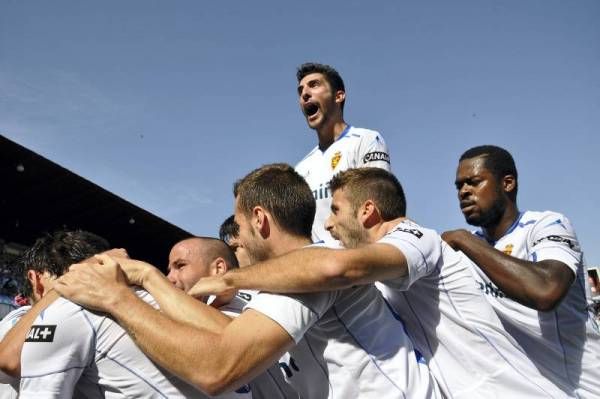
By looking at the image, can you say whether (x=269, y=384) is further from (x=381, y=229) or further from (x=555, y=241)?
(x=555, y=241)

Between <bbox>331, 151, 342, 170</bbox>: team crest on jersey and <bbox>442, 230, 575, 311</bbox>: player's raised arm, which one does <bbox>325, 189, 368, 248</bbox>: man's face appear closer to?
<bbox>442, 230, 575, 311</bbox>: player's raised arm

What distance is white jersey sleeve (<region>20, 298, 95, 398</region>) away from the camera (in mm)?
2129

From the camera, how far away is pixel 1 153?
12.1 metres

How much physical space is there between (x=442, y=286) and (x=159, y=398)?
1290mm

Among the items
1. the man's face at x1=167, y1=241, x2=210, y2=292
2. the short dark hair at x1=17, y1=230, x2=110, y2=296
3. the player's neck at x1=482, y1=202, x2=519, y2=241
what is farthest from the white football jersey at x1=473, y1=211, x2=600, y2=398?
the short dark hair at x1=17, y1=230, x2=110, y2=296

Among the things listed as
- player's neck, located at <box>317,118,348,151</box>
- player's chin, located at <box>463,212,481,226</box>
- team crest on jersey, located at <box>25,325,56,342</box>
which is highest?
player's neck, located at <box>317,118,348,151</box>

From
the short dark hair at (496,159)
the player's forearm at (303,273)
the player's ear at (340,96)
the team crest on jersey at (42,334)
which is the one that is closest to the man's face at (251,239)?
the player's forearm at (303,273)

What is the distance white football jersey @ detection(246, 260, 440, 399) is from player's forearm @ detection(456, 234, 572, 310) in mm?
842

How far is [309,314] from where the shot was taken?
212 centimetres

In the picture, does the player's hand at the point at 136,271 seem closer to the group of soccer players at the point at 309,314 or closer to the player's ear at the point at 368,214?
the group of soccer players at the point at 309,314

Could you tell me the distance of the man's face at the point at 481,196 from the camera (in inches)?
146

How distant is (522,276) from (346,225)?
98 centimetres

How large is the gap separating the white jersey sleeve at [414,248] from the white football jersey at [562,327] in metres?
1.03

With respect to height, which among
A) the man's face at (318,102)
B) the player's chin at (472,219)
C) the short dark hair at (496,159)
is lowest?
the player's chin at (472,219)
